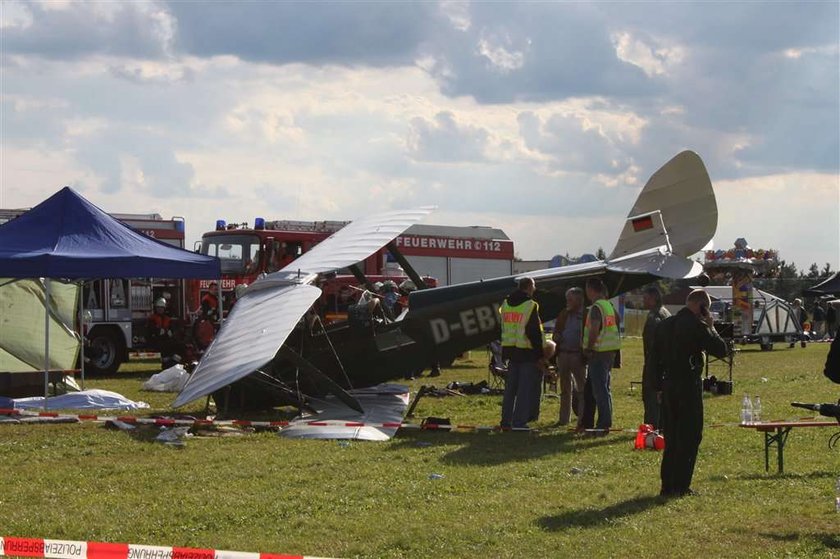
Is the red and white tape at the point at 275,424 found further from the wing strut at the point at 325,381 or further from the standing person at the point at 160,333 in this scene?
the standing person at the point at 160,333

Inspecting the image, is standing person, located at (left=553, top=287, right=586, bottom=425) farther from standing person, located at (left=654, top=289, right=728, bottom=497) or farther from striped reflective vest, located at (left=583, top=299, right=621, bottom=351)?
standing person, located at (left=654, top=289, right=728, bottom=497)

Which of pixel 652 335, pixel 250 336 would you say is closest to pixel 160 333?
pixel 250 336

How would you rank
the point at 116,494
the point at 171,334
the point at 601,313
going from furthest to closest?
the point at 171,334, the point at 601,313, the point at 116,494

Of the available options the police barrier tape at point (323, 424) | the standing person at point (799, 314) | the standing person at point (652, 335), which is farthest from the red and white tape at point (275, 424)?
the standing person at point (799, 314)

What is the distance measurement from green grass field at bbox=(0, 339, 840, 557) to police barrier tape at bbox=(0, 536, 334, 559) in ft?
1.99

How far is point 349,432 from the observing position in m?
11.4

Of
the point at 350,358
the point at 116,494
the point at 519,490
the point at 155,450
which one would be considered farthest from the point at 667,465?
the point at 350,358

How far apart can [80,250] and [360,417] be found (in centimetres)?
464

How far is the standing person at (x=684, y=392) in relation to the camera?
817 cm

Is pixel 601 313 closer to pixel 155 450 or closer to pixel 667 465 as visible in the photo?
pixel 667 465

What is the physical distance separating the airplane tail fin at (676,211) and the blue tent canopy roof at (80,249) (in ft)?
20.0

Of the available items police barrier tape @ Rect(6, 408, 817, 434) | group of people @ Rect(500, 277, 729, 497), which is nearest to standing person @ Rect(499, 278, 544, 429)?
→ group of people @ Rect(500, 277, 729, 497)

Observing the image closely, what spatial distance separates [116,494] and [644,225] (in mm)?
8594

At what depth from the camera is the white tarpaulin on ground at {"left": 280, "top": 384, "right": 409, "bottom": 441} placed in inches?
449
